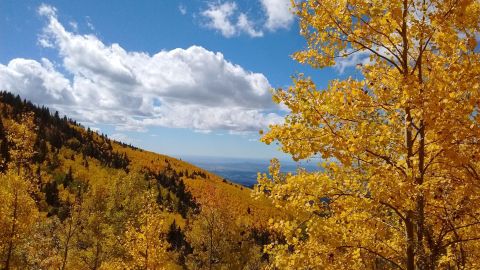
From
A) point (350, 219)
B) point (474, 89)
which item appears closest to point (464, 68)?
point (474, 89)

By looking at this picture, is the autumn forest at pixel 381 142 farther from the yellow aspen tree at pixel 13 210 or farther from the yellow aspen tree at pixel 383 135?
the yellow aspen tree at pixel 13 210

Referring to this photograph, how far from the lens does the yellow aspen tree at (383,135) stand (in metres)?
6.50

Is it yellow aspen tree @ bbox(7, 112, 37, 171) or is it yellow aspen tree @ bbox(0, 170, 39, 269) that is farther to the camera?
yellow aspen tree @ bbox(0, 170, 39, 269)

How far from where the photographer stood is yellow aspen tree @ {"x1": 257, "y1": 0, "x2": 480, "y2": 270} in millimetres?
6503

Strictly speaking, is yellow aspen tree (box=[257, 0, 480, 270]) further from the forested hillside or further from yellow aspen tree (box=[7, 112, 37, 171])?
yellow aspen tree (box=[7, 112, 37, 171])

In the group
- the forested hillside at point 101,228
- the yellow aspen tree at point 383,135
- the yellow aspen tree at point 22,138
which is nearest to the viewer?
the yellow aspen tree at point 383,135

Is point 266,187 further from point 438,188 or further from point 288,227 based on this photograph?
point 438,188

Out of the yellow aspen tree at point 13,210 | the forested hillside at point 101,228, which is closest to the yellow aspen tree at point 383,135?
the forested hillside at point 101,228

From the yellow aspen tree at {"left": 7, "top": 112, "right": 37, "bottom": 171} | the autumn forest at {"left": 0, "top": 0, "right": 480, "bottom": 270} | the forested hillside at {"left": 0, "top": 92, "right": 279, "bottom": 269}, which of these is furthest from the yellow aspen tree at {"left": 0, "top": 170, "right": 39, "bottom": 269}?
the autumn forest at {"left": 0, "top": 0, "right": 480, "bottom": 270}

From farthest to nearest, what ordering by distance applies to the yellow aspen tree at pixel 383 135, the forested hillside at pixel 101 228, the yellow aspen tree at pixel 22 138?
the forested hillside at pixel 101 228, the yellow aspen tree at pixel 22 138, the yellow aspen tree at pixel 383 135

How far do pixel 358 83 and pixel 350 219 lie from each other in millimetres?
2826

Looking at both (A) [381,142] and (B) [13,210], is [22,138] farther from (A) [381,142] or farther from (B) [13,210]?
(A) [381,142]

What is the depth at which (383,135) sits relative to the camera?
680cm

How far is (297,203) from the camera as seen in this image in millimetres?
7531
